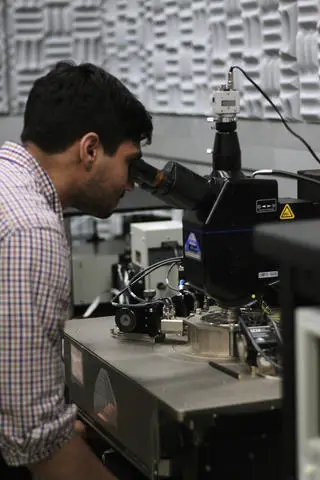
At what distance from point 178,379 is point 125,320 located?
13.8 inches

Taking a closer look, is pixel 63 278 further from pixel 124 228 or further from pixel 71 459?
pixel 124 228

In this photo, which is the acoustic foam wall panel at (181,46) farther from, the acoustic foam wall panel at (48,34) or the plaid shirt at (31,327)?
the plaid shirt at (31,327)

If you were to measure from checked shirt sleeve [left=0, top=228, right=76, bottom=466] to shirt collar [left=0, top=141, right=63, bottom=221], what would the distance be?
0.18 m

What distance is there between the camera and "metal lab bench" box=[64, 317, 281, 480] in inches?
64.1

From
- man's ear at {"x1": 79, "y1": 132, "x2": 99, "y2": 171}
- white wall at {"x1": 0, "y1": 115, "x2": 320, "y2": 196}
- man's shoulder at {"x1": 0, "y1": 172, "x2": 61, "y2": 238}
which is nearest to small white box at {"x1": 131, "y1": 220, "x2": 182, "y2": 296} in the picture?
white wall at {"x1": 0, "y1": 115, "x2": 320, "y2": 196}

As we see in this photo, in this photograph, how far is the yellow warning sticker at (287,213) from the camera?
1.96 meters

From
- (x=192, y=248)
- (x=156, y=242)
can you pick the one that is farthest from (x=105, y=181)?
(x=156, y=242)

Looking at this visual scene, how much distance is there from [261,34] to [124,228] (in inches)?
43.2

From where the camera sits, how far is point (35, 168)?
5.67ft

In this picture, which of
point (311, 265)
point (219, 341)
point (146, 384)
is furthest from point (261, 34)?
point (311, 265)

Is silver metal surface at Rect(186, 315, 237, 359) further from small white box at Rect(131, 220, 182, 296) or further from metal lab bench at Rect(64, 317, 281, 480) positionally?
small white box at Rect(131, 220, 182, 296)

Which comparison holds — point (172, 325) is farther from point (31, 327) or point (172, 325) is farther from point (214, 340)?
point (31, 327)

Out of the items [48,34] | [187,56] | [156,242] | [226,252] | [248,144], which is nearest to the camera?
[226,252]

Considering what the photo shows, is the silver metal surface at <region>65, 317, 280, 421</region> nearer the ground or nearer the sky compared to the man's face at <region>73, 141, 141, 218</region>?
nearer the ground
